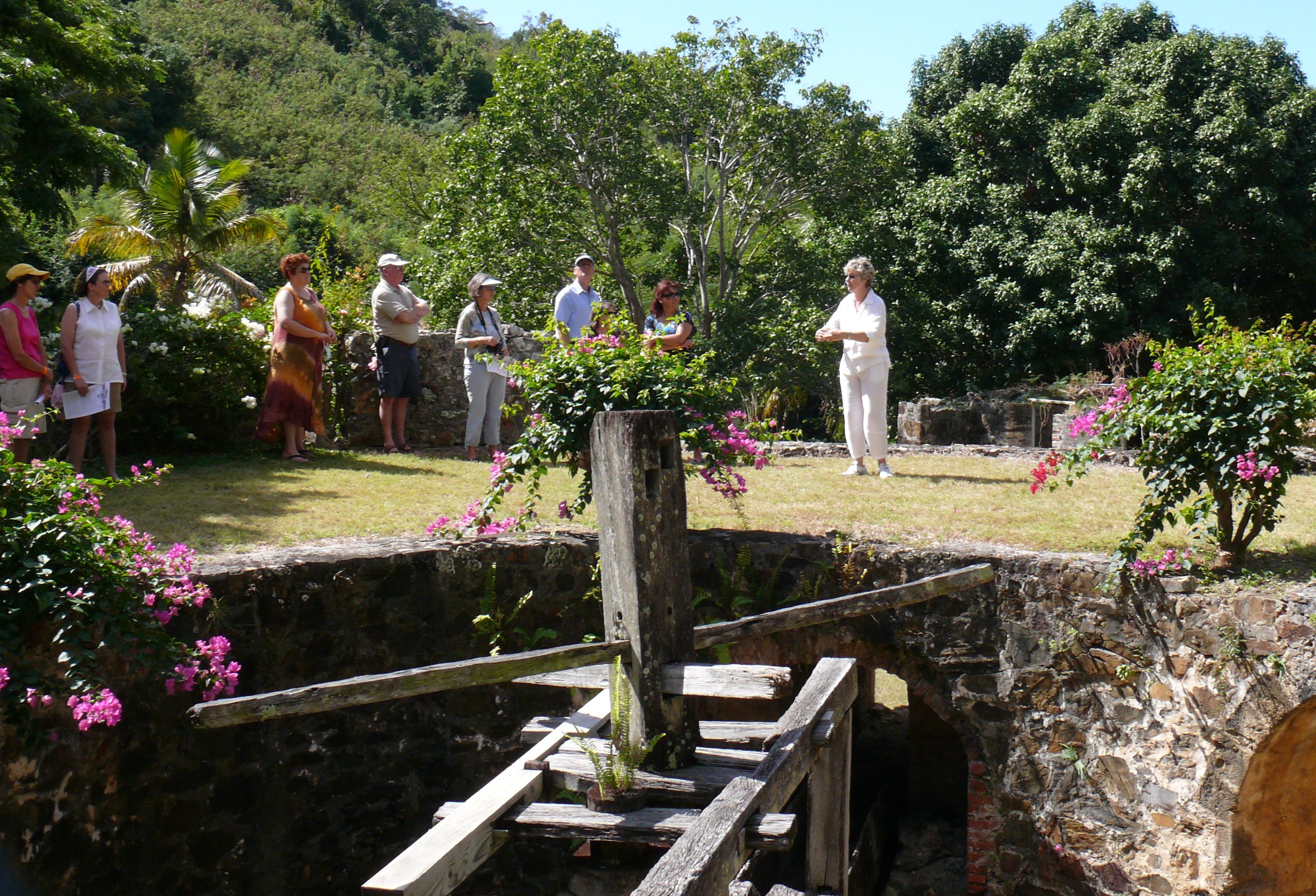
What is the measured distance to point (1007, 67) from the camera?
19.8 meters

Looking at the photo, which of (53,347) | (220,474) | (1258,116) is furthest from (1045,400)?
(53,347)

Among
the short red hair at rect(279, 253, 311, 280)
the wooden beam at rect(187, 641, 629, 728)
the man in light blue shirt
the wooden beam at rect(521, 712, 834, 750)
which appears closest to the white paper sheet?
the short red hair at rect(279, 253, 311, 280)

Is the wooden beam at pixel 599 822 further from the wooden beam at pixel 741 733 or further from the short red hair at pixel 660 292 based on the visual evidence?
the short red hair at pixel 660 292

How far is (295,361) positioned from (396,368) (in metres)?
0.85

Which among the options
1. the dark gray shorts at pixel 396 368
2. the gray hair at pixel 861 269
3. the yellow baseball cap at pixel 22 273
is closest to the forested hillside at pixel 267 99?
the yellow baseball cap at pixel 22 273

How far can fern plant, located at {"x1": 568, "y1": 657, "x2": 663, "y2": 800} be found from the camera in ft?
12.9

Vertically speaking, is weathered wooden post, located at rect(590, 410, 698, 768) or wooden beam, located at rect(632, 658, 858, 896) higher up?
weathered wooden post, located at rect(590, 410, 698, 768)

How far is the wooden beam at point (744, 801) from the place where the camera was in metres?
3.17

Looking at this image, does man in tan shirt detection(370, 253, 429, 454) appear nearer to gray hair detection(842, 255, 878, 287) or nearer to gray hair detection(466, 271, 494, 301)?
gray hair detection(466, 271, 494, 301)

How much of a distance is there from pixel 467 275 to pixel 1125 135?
428 inches

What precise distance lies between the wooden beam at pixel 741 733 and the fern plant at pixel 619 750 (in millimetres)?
332

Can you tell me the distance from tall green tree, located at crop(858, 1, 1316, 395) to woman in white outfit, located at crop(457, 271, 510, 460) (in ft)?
34.2

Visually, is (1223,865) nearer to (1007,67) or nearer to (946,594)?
(946,594)

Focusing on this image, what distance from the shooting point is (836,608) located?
15.8ft
